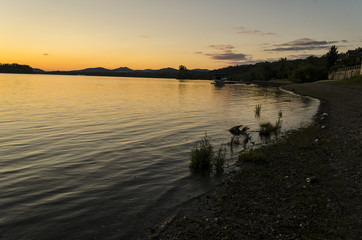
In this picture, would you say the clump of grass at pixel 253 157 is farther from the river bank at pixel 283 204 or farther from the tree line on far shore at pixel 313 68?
the tree line on far shore at pixel 313 68

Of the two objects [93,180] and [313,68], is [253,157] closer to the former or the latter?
[93,180]

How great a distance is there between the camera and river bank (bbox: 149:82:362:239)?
6371 millimetres

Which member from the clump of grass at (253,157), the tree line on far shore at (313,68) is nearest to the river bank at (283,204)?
the clump of grass at (253,157)

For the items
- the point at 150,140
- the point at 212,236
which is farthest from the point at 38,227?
the point at 150,140

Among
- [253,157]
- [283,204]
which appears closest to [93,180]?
[283,204]

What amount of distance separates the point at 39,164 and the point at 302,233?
38.9 feet

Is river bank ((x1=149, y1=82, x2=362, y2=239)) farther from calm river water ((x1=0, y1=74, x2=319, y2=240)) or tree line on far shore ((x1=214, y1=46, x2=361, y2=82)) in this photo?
tree line on far shore ((x1=214, y1=46, x2=361, y2=82))

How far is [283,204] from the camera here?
25.4ft

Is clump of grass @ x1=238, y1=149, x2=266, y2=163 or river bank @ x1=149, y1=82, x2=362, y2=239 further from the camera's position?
clump of grass @ x1=238, y1=149, x2=266, y2=163

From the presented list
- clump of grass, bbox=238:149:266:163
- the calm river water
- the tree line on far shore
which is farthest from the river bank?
the tree line on far shore

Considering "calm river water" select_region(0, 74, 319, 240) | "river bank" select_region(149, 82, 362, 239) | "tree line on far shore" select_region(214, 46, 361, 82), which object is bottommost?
"calm river water" select_region(0, 74, 319, 240)

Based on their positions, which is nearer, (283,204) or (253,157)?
(283,204)

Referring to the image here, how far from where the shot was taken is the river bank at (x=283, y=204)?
6371mm

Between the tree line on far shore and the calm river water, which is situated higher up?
the tree line on far shore
